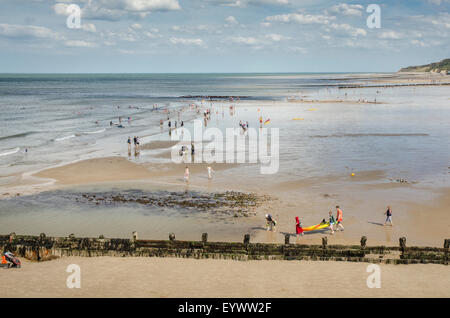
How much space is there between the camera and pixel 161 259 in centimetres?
1759

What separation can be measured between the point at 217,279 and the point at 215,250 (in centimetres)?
189

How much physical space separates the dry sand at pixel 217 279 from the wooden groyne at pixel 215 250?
0.30 meters

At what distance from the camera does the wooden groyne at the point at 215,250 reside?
16.9 m

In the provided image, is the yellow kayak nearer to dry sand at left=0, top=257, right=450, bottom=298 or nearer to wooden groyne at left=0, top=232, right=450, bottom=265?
wooden groyne at left=0, top=232, right=450, bottom=265

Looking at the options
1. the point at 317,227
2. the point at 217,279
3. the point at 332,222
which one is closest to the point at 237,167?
the point at 317,227

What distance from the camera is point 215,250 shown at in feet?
57.6

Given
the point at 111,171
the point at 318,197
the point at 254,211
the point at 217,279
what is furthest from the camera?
the point at 111,171

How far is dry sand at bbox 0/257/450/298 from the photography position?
1476cm

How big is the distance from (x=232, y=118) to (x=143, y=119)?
15.8m

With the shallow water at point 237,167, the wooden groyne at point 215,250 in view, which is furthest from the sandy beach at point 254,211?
the wooden groyne at point 215,250

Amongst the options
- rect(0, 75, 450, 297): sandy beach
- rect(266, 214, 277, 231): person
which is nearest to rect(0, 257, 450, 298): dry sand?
rect(0, 75, 450, 297): sandy beach

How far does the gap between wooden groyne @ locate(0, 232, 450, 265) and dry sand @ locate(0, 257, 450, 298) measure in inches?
11.8

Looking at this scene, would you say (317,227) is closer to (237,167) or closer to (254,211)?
(254,211)
